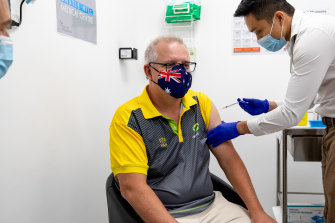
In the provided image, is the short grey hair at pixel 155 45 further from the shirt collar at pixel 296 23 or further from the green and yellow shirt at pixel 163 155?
the shirt collar at pixel 296 23

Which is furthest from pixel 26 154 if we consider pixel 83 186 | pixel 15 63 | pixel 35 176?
pixel 83 186

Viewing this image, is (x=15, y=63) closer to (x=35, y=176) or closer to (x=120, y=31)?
(x=35, y=176)

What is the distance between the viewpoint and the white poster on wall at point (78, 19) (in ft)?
4.80

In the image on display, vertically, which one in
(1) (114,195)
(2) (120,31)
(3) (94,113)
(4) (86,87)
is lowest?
(1) (114,195)

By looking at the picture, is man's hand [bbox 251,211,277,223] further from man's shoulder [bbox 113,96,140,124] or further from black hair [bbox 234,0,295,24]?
black hair [bbox 234,0,295,24]

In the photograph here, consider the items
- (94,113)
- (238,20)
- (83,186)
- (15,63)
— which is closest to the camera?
(15,63)

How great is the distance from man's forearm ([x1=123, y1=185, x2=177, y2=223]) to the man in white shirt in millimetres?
413

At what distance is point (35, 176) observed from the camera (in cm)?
129

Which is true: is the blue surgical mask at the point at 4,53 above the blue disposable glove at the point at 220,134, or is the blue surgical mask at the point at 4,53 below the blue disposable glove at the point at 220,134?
above

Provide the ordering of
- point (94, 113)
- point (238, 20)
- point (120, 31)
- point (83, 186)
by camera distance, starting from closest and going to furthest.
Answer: point (83, 186)
point (94, 113)
point (120, 31)
point (238, 20)

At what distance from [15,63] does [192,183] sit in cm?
86

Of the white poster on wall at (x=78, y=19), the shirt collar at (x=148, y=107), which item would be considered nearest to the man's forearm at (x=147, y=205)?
the shirt collar at (x=148, y=107)

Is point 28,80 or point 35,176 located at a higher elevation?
point 28,80

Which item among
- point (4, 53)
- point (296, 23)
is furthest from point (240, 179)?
point (4, 53)
